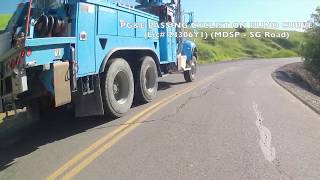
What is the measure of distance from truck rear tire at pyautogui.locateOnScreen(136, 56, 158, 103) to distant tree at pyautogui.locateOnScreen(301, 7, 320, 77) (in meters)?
19.6

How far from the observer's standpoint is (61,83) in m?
7.70

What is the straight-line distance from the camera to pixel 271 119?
32.3 feet

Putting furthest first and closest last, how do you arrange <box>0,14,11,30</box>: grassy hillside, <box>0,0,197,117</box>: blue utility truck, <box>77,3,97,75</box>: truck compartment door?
<box>77,3,97,75</box>: truck compartment door < <box>0,14,11,30</box>: grassy hillside < <box>0,0,197,117</box>: blue utility truck

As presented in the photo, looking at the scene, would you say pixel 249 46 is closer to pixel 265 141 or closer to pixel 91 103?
pixel 91 103

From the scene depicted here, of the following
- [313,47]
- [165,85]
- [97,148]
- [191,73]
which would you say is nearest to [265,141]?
[97,148]

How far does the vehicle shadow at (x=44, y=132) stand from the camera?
7485 mm

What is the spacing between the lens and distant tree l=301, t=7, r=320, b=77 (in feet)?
99.6

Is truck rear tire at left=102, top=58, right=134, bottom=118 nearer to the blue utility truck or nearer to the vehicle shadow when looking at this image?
the blue utility truck

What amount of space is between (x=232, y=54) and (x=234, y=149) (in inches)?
2602

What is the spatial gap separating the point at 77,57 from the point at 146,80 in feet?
13.4

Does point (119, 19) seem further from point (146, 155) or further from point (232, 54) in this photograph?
point (232, 54)

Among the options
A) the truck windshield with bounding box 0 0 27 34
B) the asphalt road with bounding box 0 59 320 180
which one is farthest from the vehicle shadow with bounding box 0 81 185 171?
the truck windshield with bounding box 0 0 27 34

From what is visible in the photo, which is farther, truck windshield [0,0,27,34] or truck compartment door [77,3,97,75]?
truck compartment door [77,3,97,75]

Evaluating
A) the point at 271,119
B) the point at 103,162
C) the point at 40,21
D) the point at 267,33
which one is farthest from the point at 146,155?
the point at 267,33
